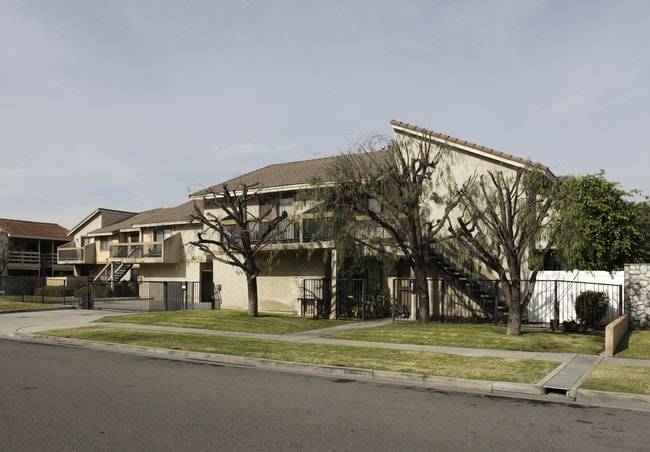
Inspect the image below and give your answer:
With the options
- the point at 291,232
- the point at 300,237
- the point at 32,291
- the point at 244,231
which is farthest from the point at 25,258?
the point at 244,231

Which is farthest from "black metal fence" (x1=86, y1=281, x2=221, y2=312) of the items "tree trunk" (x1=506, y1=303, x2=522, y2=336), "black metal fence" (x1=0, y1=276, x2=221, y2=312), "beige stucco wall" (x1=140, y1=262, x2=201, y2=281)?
"tree trunk" (x1=506, y1=303, x2=522, y2=336)

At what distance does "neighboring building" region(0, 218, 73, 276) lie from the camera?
5878 cm

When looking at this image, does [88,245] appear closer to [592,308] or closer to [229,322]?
[229,322]

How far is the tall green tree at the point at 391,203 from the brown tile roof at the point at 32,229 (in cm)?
4871

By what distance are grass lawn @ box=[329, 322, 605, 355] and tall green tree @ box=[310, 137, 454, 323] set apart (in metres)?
2.37

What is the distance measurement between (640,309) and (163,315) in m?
18.0

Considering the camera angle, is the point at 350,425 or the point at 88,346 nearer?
the point at 350,425

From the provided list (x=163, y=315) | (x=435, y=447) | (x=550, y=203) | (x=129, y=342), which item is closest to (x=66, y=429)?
(x=435, y=447)

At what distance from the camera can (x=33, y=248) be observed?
62.8 meters

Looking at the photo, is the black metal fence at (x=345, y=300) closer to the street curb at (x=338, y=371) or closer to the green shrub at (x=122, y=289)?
the street curb at (x=338, y=371)

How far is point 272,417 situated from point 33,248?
62899mm

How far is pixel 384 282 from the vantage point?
27406mm

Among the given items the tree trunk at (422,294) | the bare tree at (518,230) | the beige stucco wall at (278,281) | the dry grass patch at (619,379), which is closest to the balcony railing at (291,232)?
the beige stucco wall at (278,281)

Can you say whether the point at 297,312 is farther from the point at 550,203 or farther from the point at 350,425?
the point at 350,425
